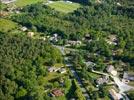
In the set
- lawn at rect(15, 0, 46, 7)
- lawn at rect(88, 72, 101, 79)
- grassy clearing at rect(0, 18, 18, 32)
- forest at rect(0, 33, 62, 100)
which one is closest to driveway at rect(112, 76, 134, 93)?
lawn at rect(88, 72, 101, 79)

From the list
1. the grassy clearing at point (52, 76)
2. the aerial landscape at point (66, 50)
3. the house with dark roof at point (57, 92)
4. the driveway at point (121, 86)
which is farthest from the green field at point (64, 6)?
the house with dark roof at point (57, 92)

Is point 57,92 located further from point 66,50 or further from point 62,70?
point 66,50

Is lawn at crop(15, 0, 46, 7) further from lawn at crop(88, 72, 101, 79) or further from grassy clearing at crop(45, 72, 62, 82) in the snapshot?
lawn at crop(88, 72, 101, 79)

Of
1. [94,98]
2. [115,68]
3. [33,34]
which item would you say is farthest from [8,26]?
[94,98]

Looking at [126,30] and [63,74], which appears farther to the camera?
[126,30]

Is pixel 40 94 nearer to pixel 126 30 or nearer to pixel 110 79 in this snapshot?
pixel 110 79

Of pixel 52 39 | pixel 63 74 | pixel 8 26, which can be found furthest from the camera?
pixel 8 26

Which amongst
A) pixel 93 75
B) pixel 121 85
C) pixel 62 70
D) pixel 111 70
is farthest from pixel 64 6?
pixel 121 85

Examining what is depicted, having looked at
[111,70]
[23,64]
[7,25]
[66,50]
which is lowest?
[111,70]

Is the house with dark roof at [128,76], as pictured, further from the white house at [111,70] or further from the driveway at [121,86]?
the white house at [111,70]
